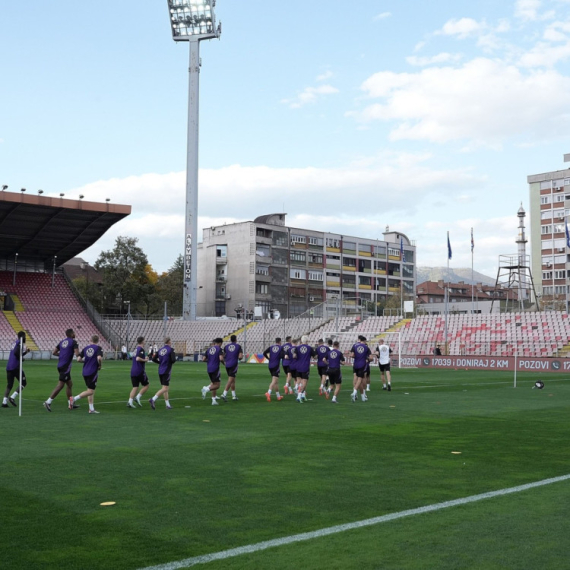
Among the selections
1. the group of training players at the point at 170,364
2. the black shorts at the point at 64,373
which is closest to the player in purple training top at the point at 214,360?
the group of training players at the point at 170,364

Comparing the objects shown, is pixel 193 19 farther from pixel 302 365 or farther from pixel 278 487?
pixel 278 487

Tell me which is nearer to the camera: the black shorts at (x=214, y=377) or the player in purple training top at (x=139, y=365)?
the player in purple training top at (x=139, y=365)

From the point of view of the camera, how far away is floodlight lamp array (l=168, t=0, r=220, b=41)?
69875 mm

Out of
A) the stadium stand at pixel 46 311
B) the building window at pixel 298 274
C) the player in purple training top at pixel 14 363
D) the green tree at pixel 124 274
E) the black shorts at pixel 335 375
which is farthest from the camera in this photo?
the building window at pixel 298 274

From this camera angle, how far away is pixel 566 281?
102438mm

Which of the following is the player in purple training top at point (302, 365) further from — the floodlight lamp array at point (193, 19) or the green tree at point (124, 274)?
the green tree at point (124, 274)

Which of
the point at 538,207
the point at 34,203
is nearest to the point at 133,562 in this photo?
the point at 34,203

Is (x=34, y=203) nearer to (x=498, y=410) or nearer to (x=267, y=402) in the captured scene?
(x=267, y=402)

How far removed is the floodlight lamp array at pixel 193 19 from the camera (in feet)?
229

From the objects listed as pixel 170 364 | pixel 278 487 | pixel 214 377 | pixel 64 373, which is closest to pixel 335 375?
pixel 214 377

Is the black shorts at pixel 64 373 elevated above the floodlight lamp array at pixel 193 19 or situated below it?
below

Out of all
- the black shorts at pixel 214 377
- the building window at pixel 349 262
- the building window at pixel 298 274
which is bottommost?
the black shorts at pixel 214 377

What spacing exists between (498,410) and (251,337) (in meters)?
51.1

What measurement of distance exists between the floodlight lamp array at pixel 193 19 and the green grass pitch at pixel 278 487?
6014 cm
